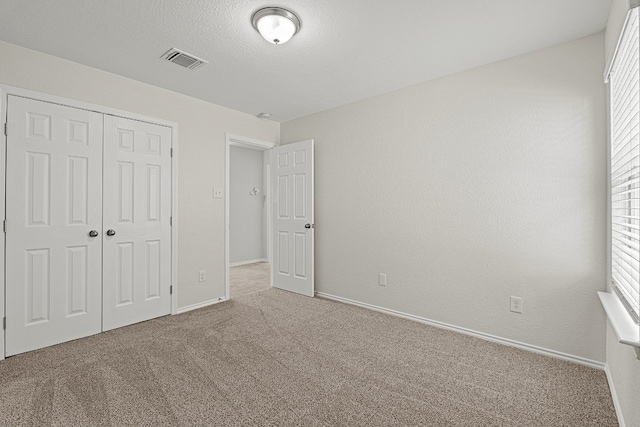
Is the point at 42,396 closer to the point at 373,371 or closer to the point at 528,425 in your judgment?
the point at 373,371

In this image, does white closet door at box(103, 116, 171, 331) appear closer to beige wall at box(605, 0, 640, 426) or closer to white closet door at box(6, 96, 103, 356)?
white closet door at box(6, 96, 103, 356)

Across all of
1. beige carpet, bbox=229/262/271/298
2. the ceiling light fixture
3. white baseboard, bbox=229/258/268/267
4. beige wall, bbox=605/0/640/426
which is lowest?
beige carpet, bbox=229/262/271/298

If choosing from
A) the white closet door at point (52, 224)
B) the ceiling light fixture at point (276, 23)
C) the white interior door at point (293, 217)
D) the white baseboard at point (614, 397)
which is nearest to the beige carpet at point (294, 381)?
the white baseboard at point (614, 397)

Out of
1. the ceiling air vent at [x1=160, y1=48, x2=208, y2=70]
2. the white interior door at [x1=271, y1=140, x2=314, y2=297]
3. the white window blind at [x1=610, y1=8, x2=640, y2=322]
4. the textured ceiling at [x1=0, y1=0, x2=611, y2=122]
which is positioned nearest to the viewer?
the white window blind at [x1=610, y1=8, x2=640, y2=322]

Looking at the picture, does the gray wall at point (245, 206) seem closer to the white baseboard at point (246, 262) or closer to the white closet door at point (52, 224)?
the white baseboard at point (246, 262)

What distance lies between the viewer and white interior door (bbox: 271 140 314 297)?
4012 mm

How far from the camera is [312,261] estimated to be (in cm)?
397

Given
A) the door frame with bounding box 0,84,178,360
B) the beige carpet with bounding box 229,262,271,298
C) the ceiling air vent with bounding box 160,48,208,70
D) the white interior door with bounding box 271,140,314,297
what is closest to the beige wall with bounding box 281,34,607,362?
the white interior door with bounding box 271,140,314,297

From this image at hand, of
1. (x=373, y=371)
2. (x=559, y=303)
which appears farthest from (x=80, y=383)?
(x=559, y=303)

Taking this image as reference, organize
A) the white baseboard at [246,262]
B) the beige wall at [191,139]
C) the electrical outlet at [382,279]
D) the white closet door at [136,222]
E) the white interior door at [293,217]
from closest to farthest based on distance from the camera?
the beige wall at [191,139] < the white closet door at [136,222] < the electrical outlet at [382,279] < the white interior door at [293,217] < the white baseboard at [246,262]

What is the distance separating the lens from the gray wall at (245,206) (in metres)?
6.31

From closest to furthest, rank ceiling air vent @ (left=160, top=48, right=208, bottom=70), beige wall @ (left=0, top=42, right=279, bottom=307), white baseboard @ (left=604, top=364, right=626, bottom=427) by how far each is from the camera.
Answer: white baseboard @ (left=604, top=364, right=626, bottom=427) < ceiling air vent @ (left=160, top=48, right=208, bottom=70) < beige wall @ (left=0, top=42, right=279, bottom=307)

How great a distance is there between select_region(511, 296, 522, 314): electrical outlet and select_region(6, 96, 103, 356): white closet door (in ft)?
12.1

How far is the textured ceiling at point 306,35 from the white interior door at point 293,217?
1219mm
